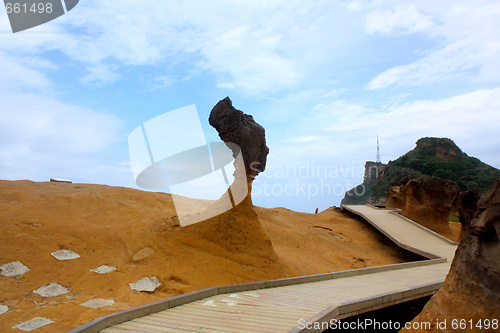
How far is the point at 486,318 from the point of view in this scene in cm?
301

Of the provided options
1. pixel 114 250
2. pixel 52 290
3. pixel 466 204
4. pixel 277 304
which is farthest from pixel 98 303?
pixel 466 204

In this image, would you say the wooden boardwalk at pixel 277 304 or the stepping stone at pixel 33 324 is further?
the stepping stone at pixel 33 324

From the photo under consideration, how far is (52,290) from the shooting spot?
5449mm

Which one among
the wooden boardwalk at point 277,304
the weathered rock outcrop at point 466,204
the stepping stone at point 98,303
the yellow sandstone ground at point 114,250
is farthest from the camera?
the weathered rock outcrop at point 466,204

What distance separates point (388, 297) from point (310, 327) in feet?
6.26

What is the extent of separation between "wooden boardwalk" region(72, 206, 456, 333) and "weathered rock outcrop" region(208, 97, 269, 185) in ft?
9.28

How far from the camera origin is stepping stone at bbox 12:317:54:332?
4383 mm

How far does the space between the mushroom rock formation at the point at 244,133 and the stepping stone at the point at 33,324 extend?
4.54 meters

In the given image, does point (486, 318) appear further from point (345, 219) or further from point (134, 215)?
Result: point (345, 219)

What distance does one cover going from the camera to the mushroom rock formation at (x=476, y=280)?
9.93 ft

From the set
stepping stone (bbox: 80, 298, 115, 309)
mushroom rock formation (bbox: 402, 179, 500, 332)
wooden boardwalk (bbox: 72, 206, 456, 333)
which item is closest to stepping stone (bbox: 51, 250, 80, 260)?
stepping stone (bbox: 80, 298, 115, 309)

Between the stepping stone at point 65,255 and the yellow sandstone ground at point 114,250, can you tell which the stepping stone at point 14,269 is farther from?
the stepping stone at point 65,255

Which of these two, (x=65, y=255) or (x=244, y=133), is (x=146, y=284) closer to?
(x=65, y=255)

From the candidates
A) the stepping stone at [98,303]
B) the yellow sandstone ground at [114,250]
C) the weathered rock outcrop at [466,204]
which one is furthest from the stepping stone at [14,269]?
the weathered rock outcrop at [466,204]
